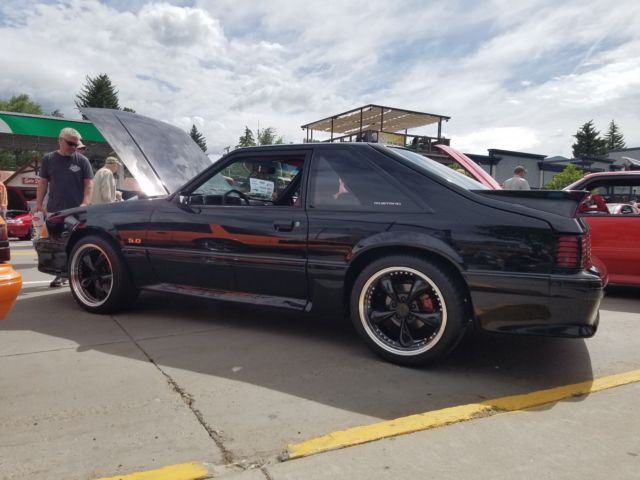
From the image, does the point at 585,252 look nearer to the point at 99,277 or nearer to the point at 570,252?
the point at 570,252

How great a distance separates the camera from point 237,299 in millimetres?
3574

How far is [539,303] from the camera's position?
2.69 metres

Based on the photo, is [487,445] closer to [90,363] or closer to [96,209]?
[90,363]

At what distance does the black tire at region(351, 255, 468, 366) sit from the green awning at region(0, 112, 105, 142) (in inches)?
697

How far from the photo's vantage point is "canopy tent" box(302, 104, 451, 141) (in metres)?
16.9

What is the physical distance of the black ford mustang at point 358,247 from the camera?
8.93 feet

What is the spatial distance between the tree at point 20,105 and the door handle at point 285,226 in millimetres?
76161

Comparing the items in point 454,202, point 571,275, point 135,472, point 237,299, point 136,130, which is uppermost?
point 136,130

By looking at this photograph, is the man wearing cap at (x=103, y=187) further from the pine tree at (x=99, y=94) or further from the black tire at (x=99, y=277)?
the pine tree at (x=99, y=94)

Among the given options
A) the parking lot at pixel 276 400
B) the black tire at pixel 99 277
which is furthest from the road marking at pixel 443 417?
the black tire at pixel 99 277

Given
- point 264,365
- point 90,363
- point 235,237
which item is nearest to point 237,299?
point 235,237

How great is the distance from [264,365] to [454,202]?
155 centimetres

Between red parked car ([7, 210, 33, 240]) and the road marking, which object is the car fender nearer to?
the road marking

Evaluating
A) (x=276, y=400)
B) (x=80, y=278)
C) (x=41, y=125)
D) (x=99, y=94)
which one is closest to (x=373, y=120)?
(x=41, y=125)
